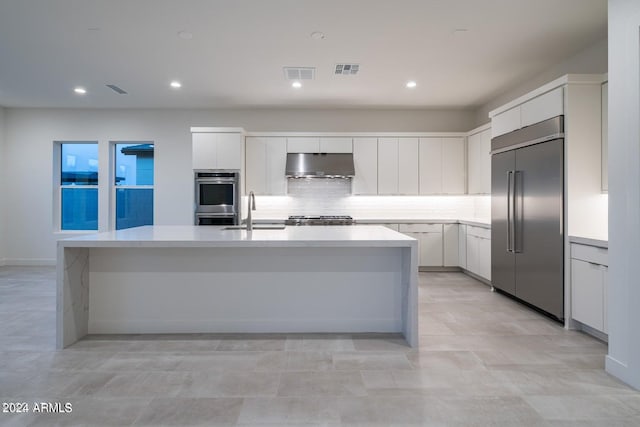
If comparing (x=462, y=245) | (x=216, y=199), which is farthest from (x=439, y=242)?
(x=216, y=199)

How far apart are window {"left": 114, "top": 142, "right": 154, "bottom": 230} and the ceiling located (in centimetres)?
116

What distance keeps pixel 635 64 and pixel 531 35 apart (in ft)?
5.55

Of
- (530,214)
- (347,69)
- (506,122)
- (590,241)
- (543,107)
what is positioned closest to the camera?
(590,241)

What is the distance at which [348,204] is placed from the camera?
22.2ft

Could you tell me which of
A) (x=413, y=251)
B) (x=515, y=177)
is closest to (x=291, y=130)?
(x=515, y=177)

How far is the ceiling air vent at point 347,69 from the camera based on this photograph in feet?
15.1

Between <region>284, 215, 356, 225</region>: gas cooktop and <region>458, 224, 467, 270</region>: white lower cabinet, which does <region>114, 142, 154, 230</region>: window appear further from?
<region>458, 224, 467, 270</region>: white lower cabinet

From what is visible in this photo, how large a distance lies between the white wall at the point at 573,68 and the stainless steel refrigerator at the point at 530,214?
35.8 inches

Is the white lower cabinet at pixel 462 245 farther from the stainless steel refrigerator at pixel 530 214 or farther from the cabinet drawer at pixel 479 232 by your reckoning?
the stainless steel refrigerator at pixel 530 214

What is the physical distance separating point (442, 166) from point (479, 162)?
2.19 feet

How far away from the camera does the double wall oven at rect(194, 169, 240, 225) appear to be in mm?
6059

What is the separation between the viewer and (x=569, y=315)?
11.5 feet

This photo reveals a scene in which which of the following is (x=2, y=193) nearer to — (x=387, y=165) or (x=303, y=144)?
(x=303, y=144)

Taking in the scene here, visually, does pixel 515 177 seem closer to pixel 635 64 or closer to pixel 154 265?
pixel 635 64
